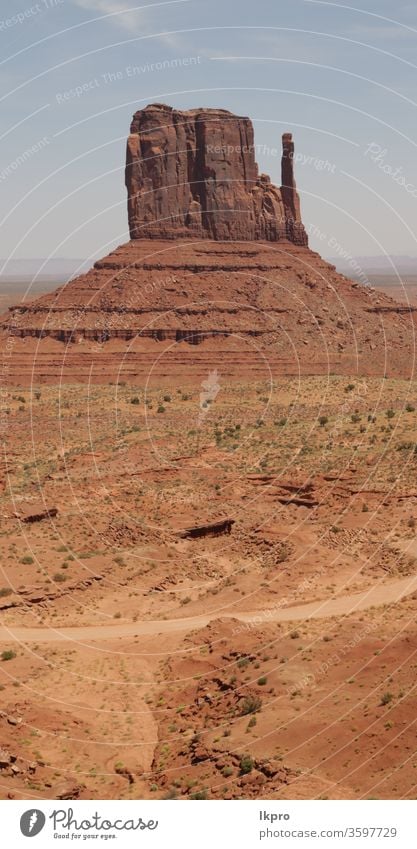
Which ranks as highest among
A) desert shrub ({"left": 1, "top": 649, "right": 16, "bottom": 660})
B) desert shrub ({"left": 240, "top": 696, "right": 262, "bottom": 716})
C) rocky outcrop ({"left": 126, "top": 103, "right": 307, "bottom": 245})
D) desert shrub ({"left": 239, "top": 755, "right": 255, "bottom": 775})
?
rocky outcrop ({"left": 126, "top": 103, "right": 307, "bottom": 245})

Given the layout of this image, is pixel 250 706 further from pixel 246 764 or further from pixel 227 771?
pixel 246 764

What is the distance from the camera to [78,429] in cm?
7862

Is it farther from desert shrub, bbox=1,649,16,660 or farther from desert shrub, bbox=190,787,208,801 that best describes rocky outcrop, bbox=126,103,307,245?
desert shrub, bbox=190,787,208,801

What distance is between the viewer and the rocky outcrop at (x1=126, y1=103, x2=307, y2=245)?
12938cm

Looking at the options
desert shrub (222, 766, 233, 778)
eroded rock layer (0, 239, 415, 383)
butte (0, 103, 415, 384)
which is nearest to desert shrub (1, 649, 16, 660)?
desert shrub (222, 766, 233, 778)

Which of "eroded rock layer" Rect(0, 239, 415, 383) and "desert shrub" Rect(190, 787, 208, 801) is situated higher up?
"eroded rock layer" Rect(0, 239, 415, 383)

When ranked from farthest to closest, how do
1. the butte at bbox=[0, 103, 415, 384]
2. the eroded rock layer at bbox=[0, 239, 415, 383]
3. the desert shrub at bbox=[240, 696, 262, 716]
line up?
1. the butte at bbox=[0, 103, 415, 384]
2. the eroded rock layer at bbox=[0, 239, 415, 383]
3. the desert shrub at bbox=[240, 696, 262, 716]

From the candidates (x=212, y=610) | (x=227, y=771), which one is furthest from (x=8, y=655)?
(x=227, y=771)

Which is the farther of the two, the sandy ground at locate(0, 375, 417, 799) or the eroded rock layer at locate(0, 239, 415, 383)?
the eroded rock layer at locate(0, 239, 415, 383)

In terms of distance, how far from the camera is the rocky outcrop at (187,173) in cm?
12938

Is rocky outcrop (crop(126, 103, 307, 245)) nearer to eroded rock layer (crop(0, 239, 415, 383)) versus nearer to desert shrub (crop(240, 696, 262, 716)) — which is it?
eroded rock layer (crop(0, 239, 415, 383))

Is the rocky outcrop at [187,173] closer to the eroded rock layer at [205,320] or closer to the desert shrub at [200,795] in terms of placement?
the eroded rock layer at [205,320]

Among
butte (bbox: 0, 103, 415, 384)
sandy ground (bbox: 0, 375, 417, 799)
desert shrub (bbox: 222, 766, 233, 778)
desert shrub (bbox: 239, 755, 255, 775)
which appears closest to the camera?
desert shrub (bbox: 239, 755, 255, 775)

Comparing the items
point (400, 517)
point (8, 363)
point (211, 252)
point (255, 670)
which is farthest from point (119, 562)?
point (211, 252)
